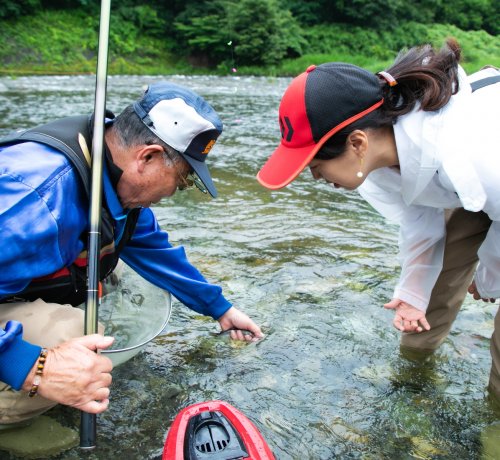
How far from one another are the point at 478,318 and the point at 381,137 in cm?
195

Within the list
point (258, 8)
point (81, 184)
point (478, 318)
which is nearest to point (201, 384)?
point (81, 184)

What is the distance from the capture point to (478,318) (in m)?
3.36

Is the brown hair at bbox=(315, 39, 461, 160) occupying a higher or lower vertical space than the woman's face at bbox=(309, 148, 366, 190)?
higher

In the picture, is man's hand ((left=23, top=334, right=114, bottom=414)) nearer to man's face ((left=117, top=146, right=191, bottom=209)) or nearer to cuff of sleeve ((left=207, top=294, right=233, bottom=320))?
man's face ((left=117, top=146, right=191, bottom=209))

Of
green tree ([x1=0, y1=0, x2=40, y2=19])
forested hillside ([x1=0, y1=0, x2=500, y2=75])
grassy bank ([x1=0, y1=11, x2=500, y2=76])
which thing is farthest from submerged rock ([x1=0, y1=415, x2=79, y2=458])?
green tree ([x1=0, y1=0, x2=40, y2=19])

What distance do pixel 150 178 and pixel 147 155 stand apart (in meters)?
0.10

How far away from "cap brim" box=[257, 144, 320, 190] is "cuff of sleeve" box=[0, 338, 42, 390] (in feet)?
3.34

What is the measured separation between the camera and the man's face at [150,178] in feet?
6.52

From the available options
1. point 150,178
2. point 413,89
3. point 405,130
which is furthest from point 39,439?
point 413,89

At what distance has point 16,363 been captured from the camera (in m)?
1.62

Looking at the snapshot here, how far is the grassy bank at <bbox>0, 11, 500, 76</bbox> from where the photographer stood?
1012 inches

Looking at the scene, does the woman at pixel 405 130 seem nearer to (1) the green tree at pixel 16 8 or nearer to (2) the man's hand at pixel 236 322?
(2) the man's hand at pixel 236 322

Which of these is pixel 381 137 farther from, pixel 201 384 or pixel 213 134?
pixel 201 384

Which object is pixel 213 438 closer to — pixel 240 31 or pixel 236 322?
pixel 236 322
